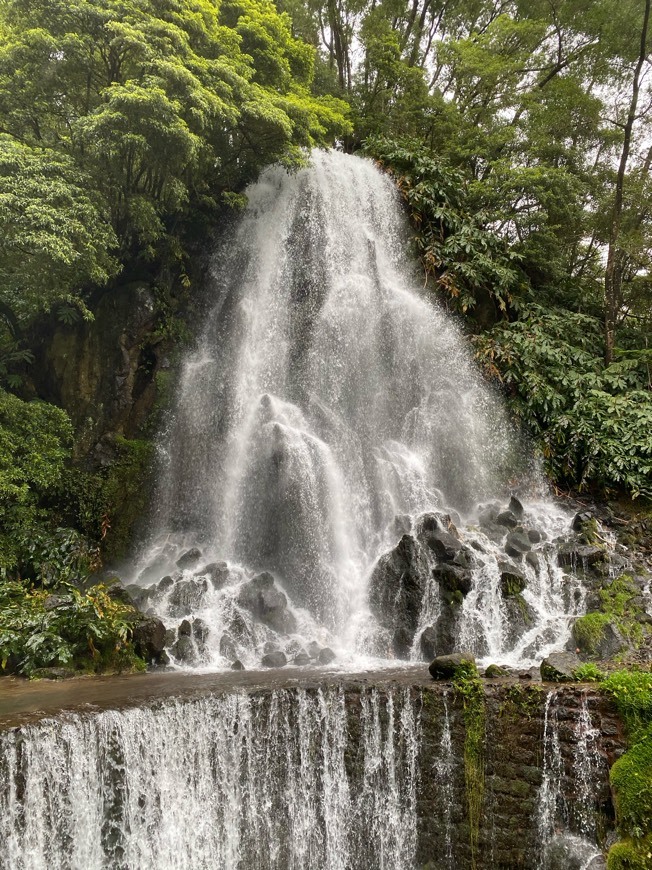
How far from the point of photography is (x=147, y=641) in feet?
28.3

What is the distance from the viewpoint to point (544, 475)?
12.6m

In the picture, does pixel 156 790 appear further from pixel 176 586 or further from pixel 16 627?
pixel 176 586

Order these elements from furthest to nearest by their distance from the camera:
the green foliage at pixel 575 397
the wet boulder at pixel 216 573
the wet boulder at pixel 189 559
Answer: the green foliage at pixel 575 397, the wet boulder at pixel 189 559, the wet boulder at pixel 216 573

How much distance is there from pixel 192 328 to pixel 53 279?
14.4 feet

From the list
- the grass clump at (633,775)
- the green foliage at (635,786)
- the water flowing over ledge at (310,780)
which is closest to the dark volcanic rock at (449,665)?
the water flowing over ledge at (310,780)

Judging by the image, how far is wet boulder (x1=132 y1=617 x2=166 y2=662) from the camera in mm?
8633

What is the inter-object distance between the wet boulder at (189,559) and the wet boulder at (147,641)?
2.22m

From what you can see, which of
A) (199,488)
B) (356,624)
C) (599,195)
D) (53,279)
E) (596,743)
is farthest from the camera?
(599,195)

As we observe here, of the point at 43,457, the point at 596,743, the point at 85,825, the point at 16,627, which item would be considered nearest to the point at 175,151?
the point at 43,457

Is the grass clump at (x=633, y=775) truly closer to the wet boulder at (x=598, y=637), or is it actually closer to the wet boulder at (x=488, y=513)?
the wet boulder at (x=598, y=637)

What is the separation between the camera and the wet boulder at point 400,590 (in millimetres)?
9094

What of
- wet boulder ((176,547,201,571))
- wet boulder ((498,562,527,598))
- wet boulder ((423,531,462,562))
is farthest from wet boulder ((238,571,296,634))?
wet boulder ((498,562,527,598))

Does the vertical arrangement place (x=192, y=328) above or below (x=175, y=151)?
below

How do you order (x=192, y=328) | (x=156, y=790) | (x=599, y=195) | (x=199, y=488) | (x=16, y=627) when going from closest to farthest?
1. (x=156, y=790)
2. (x=16, y=627)
3. (x=199, y=488)
4. (x=192, y=328)
5. (x=599, y=195)
